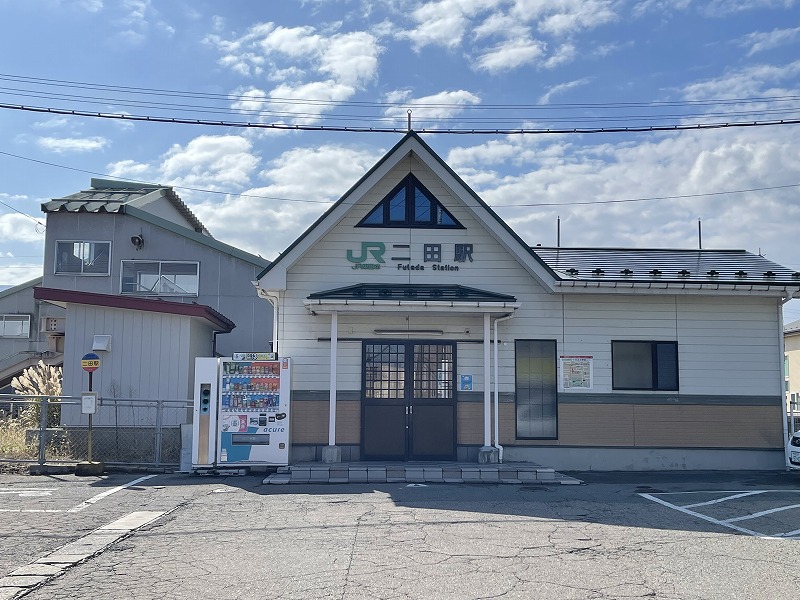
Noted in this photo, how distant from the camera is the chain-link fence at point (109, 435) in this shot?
15672mm

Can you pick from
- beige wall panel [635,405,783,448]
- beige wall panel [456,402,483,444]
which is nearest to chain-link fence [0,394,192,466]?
beige wall panel [456,402,483,444]

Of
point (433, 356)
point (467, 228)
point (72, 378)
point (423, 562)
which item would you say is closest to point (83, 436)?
point (72, 378)

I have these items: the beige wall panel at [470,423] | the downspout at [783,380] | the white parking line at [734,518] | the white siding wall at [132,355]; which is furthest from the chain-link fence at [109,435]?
the downspout at [783,380]

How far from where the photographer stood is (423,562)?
7832 mm

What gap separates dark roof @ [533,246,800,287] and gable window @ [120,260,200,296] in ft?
41.7

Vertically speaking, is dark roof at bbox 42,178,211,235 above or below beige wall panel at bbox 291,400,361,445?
above

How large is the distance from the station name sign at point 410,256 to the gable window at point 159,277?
11681 mm

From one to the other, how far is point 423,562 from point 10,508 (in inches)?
268

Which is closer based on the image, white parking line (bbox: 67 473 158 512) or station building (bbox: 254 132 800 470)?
white parking line (bbox: 67 473 158 512)

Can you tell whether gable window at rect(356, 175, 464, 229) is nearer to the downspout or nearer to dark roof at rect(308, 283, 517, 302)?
dark roof at rect(308, 283, 517, 302)

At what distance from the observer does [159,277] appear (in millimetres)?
26078

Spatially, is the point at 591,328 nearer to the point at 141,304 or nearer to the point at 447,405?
the point at 447,405

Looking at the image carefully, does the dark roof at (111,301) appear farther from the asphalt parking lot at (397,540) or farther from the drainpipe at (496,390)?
the drainpipe at (496,390)

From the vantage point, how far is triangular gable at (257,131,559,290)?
615 inches
